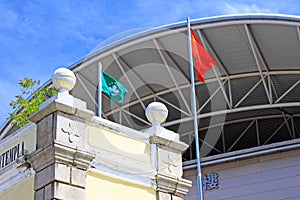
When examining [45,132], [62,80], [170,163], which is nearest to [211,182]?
[170,163]

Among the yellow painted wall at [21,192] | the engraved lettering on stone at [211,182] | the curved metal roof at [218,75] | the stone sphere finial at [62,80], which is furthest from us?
the curved metal roof at [218,75]

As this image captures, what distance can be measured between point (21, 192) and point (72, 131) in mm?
1577

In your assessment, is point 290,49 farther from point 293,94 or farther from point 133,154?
point 133,154

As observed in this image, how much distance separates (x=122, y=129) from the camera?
1259 centimetres

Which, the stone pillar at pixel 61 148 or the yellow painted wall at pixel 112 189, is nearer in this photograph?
the stone pillar at pixel 61 148

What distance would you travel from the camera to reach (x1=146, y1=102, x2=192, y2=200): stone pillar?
1290 cm

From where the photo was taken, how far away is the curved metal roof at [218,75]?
81.6 ft

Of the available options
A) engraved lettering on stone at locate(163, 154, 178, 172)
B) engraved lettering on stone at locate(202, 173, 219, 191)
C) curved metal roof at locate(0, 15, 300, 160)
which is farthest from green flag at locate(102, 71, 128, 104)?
engraved lettering on stone at locate(163, 154, 178, 172)

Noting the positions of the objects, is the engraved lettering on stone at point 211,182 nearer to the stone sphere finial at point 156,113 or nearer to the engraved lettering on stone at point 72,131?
the stone sphere finial at point 156,113

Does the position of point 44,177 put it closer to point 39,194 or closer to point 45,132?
point 39,194

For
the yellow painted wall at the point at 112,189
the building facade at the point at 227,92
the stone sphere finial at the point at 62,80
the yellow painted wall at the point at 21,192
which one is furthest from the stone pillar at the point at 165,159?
the building facade at the point at 227,92

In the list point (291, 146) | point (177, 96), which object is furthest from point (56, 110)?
point (177, 96)

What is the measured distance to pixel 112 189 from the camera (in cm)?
1196

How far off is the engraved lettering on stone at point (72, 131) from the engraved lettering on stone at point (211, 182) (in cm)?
1283
